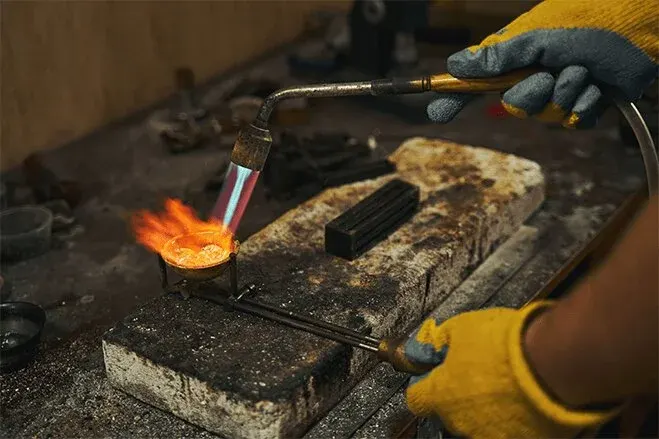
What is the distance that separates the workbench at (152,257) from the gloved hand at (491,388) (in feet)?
1.09

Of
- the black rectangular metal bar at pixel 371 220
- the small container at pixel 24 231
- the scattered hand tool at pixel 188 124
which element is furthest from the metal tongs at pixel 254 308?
the scattered hand tool at pixel 188 124

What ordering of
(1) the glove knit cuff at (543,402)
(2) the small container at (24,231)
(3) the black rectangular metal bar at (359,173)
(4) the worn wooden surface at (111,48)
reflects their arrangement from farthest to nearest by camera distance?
1. (4) the worn wooden surface at (111,48)
2. (3) the black rectangular metal bar at (359,173)
3. (2) the small container at (24,231)
4. (1) the glove knit cuff at (543,402)

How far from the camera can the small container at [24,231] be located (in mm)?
2873

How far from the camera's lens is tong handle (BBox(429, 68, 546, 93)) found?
6.83 ft

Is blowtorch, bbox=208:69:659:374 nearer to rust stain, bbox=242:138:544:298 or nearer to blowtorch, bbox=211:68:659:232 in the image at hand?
blowtorch, bbox=211:68:659:232

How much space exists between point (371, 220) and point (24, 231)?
4.52 feet

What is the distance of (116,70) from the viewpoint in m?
4.00

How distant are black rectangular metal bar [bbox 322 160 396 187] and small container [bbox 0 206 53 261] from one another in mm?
1069

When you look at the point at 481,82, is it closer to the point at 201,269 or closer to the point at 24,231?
the point at 201,269

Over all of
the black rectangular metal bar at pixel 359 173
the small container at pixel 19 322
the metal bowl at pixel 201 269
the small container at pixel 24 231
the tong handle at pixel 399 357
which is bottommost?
the small container at pixel 19 322

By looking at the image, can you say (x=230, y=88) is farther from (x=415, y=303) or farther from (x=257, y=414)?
(x=257, y=414)

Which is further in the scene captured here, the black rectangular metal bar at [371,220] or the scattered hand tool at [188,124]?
the scattered hand tool at [188,124]

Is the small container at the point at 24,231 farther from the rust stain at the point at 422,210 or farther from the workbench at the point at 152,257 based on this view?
the rust stain at the point at 422,210

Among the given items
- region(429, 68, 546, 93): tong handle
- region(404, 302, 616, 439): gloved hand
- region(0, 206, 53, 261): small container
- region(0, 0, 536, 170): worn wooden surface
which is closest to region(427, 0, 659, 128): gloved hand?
region(429, 68, 546, 93): tong handle
